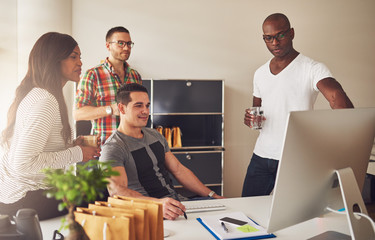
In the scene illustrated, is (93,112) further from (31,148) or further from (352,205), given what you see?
(352,205)

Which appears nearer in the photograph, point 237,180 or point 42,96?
point 42,96

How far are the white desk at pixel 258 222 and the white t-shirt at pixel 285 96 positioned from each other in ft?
2.18

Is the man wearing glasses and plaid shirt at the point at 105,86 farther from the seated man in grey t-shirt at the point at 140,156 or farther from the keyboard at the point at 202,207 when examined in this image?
the keyboard at the point at 202,207

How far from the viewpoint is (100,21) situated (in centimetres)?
454

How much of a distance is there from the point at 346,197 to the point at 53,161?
1232 mm

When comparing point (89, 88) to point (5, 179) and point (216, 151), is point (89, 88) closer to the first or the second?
point (5, 179)

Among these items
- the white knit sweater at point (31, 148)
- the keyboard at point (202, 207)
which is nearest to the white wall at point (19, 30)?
the white knit sweater at point (31, 148)

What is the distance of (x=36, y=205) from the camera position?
1.56 metres

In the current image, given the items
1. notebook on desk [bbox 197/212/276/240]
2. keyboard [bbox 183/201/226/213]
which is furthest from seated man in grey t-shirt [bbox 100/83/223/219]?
notebook on desk [bbox 197/212/276/240]

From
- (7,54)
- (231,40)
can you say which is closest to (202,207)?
(7,54)

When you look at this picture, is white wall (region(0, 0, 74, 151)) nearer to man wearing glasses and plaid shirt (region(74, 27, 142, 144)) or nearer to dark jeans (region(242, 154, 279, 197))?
man wearing glasses and plaid shirt (region(74, 27, 142, 144))

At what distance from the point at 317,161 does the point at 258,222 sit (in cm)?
55

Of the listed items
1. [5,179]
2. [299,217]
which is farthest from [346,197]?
[5,179]

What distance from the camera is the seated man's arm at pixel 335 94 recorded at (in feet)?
7.06
